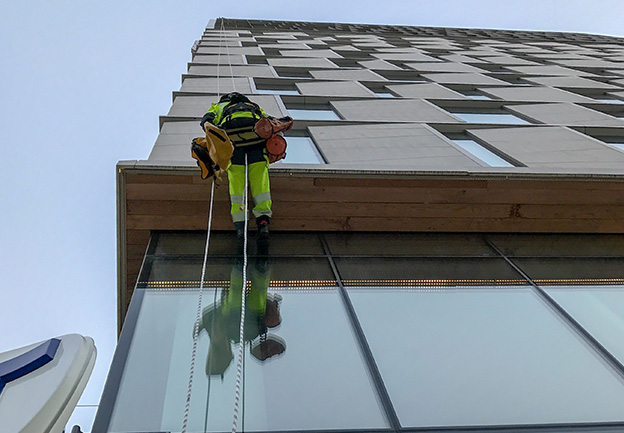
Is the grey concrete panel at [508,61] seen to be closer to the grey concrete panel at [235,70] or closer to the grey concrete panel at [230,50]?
the grey concrete panel at [230,50]

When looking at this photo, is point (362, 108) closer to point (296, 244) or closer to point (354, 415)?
point (296, 244)

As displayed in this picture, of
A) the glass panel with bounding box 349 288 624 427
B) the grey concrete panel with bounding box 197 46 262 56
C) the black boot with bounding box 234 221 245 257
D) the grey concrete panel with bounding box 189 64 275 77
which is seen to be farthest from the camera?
the grey concrete panel with bounding box 197 46 262 56

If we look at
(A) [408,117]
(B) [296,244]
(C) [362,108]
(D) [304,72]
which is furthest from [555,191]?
(D) [304,72]

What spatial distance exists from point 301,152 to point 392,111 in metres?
3.20

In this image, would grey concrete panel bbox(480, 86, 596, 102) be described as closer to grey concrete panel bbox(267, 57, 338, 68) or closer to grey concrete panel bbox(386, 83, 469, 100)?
grey concrete panel bbox(386, 83, 469, 100)

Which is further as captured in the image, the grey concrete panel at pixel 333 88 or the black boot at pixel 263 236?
the grey concrete panel at pixel 333 88

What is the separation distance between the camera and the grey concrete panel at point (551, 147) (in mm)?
7367

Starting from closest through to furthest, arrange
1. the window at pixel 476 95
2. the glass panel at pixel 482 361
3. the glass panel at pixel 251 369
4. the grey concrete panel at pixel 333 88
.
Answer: the glass panel at pixel 251 369 → the glass panel at pixel 482 361 → the grey concrete panel at pixel 333 88 → the window at pixel 476 95

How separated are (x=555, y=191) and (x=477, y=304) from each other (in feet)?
7.09

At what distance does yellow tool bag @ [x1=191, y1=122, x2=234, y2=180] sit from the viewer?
511 cm

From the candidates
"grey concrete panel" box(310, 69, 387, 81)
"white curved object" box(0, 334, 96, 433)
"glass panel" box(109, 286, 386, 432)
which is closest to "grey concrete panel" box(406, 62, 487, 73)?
"grey concrete panel" box(310, 69, 387, 81)

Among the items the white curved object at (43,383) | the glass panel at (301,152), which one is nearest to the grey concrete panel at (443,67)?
Result: the glass panel at (301,152)

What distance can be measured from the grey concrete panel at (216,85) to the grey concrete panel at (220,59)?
7.93ft

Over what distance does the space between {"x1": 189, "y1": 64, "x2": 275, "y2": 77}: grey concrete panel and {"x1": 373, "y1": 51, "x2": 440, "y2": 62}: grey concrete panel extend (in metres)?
5.41
